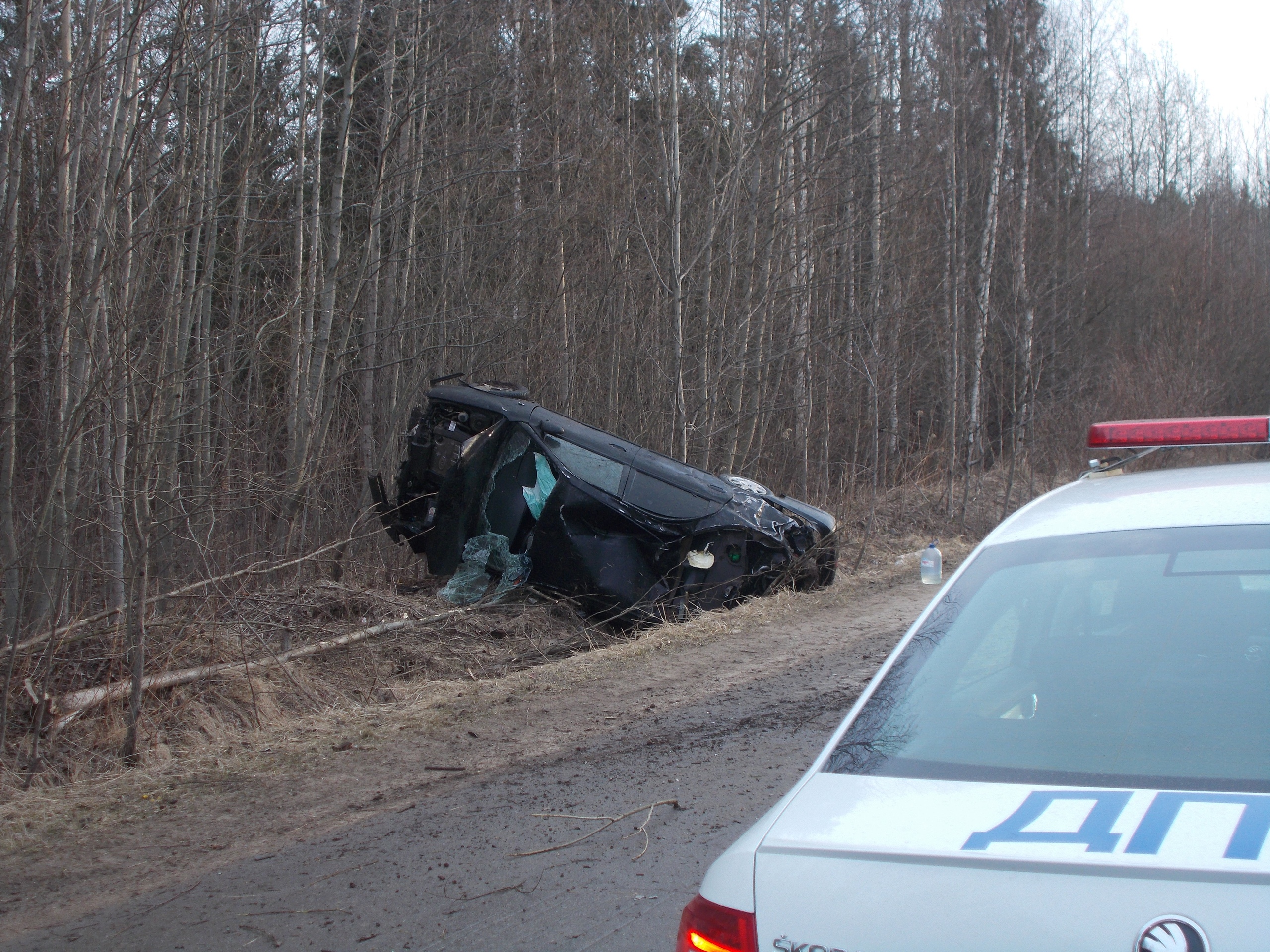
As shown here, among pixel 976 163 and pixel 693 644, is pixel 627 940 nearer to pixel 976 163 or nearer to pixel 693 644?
pixel 693 644

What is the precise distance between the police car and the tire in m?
6.93

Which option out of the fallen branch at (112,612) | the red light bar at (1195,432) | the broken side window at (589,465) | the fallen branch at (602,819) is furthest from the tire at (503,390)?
the red light bar at (1195,432)

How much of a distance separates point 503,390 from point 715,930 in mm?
8042

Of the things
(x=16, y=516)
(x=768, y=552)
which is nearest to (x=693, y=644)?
(x=768, y=552)

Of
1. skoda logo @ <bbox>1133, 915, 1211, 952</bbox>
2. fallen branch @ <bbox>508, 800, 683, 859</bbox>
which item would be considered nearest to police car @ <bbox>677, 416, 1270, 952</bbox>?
skoda logo @ <bbox>1133, 915, 1211, 952</bbox>

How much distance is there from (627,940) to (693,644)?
4.93 metres

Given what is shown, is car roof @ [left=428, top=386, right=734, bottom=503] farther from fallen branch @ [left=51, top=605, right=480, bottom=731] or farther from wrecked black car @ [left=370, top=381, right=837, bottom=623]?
fallen branch @ [left=51, top=605, right=480, bottom=731]

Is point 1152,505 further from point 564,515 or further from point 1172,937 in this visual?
point 564,515

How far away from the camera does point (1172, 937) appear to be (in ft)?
4.43

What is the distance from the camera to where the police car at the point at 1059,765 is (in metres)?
1.44

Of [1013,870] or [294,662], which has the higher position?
[1013,870]

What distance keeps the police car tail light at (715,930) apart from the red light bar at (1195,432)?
2.00 meters

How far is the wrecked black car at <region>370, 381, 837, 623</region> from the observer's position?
8.74 metres

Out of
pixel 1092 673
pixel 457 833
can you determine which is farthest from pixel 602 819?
pixel 1092 673
